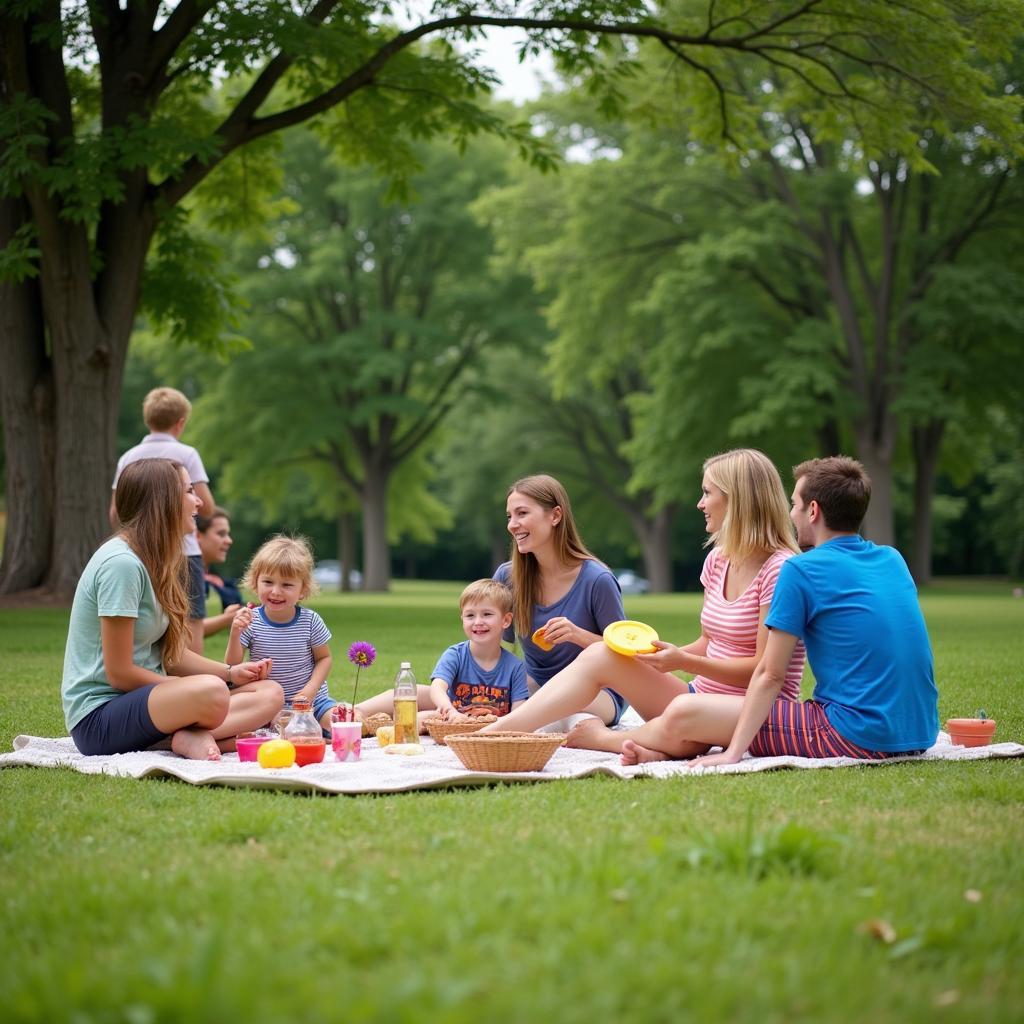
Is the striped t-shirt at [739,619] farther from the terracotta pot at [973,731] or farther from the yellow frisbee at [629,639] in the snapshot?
the terracotta pot at [973,731]

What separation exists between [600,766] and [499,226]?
81.9 feet

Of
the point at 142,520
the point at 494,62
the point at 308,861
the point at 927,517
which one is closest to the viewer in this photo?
the point at 308,861

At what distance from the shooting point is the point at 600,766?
513 centimetres

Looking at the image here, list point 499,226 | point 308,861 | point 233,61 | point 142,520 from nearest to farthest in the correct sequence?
point 308,861 → point 142,520 → point 233,61 → point 499,226

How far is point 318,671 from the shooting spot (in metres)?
6.88

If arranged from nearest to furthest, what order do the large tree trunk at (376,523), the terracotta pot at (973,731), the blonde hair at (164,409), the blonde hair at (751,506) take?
the blonde hair at (751,506) → the terracotta pot at (973,731) → the blonde hair at (164,409) → the large tree trunk at (376,523)

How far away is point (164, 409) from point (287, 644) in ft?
11.1

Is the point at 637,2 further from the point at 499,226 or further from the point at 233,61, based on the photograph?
the point at 499,226

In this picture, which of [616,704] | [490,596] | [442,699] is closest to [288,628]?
[442,699]

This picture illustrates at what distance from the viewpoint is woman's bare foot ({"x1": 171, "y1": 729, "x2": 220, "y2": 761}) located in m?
5.66

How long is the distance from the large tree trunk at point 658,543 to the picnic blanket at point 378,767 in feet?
112

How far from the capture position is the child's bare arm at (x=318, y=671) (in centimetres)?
673

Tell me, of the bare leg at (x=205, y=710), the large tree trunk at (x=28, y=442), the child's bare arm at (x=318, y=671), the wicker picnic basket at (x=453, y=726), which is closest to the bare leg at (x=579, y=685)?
the wicker picnic basket at (x=453, y=726)

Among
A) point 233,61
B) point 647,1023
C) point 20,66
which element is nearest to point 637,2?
point 233,61
